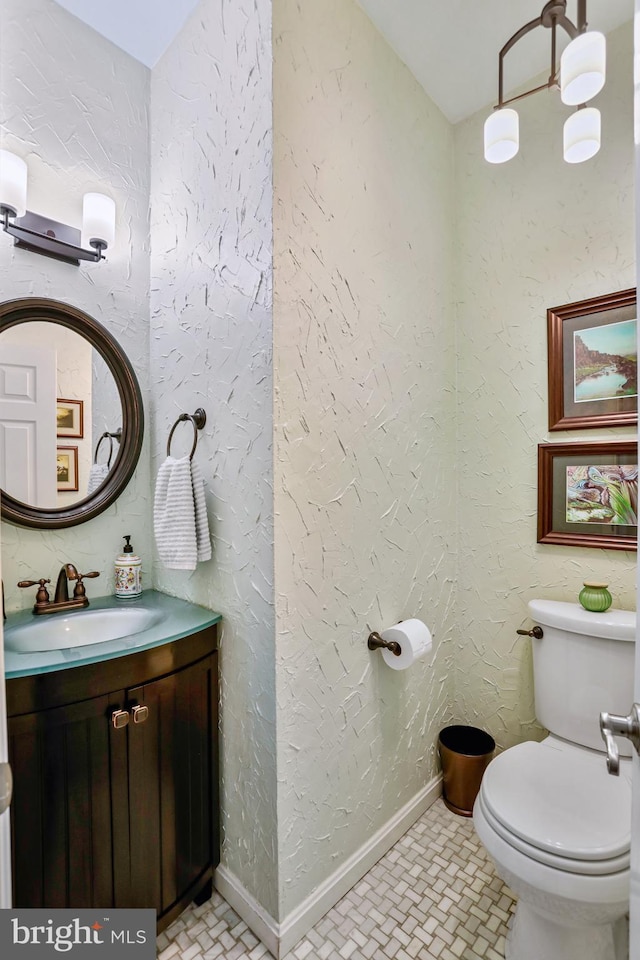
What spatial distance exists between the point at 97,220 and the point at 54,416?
64 cm

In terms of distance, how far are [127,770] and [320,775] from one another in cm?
51

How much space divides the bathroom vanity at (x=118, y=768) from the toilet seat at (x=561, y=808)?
80 cm

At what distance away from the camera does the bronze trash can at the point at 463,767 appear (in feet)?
5.66

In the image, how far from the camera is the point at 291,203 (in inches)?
48.0

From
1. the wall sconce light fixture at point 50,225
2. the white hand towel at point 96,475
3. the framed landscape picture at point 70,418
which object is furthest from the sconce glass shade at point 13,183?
the white hand towel at point 96,475

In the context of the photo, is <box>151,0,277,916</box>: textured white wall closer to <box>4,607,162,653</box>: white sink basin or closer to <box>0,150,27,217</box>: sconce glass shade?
<box>4,607,162,653</box>: white sink basin

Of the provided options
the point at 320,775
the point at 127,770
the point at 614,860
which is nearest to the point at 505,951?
the point at 614,860

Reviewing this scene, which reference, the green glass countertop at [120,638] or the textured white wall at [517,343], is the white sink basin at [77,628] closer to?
the green glass countertop at [120,638]

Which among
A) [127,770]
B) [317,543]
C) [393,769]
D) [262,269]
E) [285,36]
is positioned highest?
[285,36]

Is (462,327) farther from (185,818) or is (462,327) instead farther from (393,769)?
(185,818)

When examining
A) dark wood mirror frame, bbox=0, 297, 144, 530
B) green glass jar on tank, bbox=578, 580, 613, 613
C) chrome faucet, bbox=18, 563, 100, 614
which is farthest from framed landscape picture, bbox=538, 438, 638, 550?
chrome faucet, bbox=18, 563, 100, 614

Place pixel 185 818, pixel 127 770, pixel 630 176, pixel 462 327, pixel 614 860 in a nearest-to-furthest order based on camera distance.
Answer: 1. pixel 614 860
2. pixel 127 770
3. pixel 185 818
4. pixel 630 176
5. pixel 462 327

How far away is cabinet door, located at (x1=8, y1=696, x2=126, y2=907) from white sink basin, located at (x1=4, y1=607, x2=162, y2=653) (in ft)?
0.86

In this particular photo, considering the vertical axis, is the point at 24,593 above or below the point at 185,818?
above
